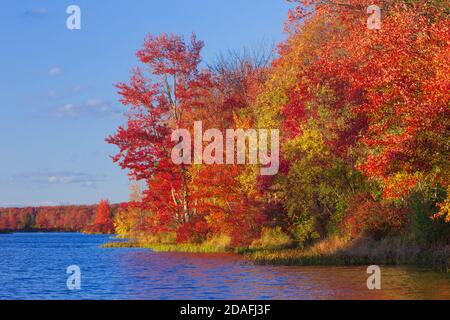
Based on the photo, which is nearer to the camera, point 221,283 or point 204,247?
point 221,283

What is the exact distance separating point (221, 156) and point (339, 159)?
1007cm

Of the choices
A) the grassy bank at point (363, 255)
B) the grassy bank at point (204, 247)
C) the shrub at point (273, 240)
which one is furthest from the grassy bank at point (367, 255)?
the grassy bank at point (204, 247)

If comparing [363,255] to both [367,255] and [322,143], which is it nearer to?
[367,255]

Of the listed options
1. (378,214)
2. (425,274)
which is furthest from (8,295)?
(378,214)

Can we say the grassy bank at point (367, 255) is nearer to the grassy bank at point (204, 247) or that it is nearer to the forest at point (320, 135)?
the forest at point (320, 135)

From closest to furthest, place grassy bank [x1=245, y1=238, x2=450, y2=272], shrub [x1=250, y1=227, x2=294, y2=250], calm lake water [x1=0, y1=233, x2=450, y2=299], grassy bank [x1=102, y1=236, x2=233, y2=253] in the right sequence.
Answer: calm lake water [x1=0, y1=233, x2=450, y2=299], grassy bank [x1=245, y1=238, x2=450, y2=272], shrub [x1=250, y1=227, x2=294, y2=250], grassy bank [x1=102, y1=236, x2=233, y2=253]

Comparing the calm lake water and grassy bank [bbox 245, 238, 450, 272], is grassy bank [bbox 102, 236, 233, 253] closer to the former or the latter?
grassy bank [bbox 245, 238, 450, 272]

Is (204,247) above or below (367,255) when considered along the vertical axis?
below

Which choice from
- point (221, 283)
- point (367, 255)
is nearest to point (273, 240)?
point (367, 255)

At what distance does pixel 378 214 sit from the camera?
3484 cm

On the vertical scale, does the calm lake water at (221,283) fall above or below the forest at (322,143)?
below

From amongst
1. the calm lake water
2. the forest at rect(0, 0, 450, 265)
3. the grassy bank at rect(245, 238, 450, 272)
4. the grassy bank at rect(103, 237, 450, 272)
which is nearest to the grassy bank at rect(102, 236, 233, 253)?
the forest at rect(0, 0, 450, 265)

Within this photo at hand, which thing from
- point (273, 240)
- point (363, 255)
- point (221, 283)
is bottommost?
point (221, 283)

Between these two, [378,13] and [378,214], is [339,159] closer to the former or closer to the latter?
[378,214]
